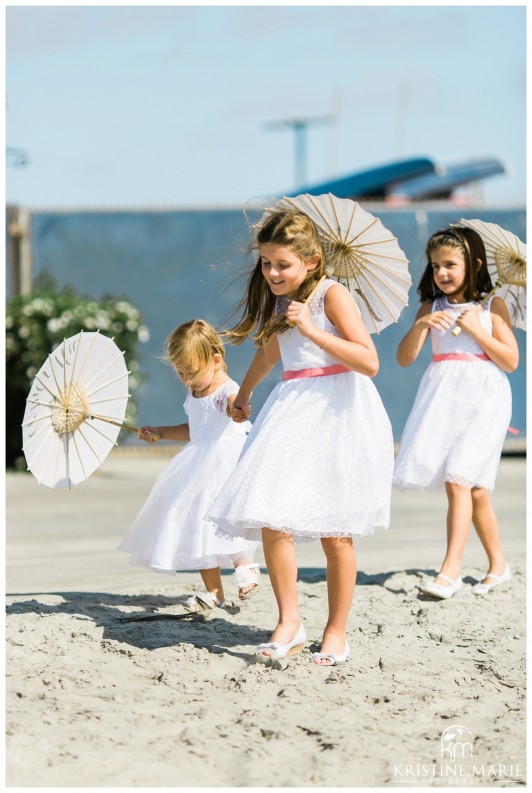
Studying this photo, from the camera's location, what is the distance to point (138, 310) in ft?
45.8

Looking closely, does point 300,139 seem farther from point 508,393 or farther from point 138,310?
point 508,393

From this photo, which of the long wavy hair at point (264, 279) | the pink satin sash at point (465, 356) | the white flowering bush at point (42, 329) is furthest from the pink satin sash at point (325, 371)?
the white flowering bush at point (42, 329)

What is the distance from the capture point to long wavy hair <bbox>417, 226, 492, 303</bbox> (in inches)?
238

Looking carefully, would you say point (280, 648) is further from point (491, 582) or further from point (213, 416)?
point (491, 582)

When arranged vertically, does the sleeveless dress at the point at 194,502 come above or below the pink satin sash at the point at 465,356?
below

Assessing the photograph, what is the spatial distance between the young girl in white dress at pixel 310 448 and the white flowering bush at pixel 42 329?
7.85 meters

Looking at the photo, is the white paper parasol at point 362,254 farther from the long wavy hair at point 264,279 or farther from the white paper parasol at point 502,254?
the white paper parasol at point 502,254

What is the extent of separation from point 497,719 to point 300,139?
29900mm

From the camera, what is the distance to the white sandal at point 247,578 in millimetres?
5430

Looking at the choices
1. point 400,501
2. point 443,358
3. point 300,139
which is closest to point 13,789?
point 443,358

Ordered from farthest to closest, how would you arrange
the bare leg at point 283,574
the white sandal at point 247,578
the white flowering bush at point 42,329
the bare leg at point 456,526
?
the white flowering bush at point 42,329, the bare leg at point 456,526, the white sandal at point 247,578, the bare leg at point 283,574

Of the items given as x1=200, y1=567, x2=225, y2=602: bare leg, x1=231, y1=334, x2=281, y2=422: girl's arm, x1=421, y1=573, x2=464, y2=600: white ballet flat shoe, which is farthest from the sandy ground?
x1=231, y1=334, x2=281, y2=422: girl's arm

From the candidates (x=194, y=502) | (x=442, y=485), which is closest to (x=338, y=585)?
(x=194, y=502)

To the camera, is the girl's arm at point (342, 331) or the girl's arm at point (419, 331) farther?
the girl's arm at point (419, 331)
